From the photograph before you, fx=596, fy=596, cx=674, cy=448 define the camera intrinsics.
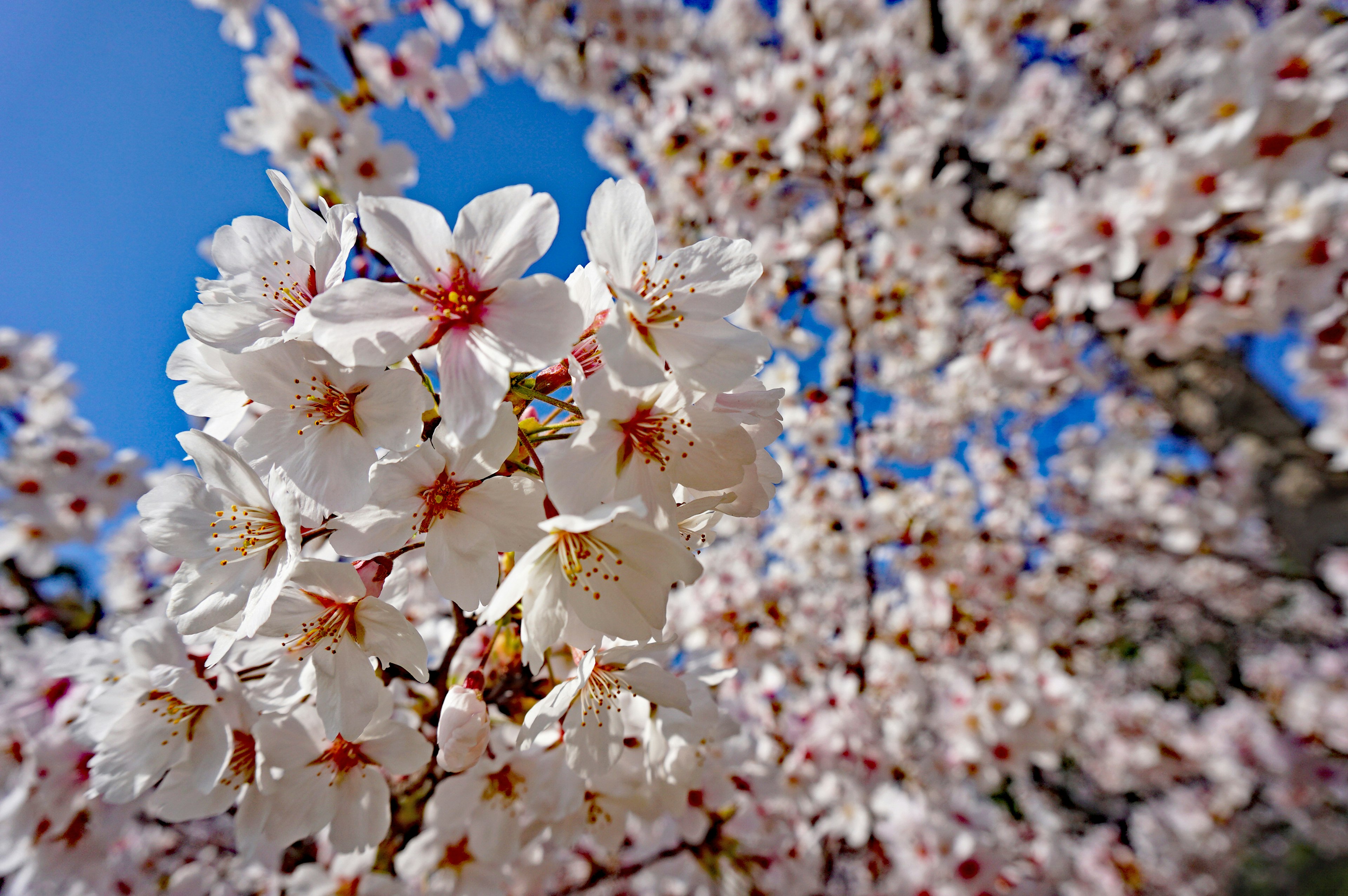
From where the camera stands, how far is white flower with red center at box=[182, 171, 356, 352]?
2.44 feet

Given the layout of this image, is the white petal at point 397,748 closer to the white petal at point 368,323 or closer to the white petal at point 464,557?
the white petal at point 464,557

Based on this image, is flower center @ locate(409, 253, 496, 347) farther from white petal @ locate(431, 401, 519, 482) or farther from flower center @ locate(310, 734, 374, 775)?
flower center @ locate(310, 734, 374, 775)

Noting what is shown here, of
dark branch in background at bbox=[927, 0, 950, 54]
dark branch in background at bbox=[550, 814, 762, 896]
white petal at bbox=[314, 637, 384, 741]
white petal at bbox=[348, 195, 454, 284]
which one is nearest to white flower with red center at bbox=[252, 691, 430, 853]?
white petal at bbox=[314, 637, 384, 741]

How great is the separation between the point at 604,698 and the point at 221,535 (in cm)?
62

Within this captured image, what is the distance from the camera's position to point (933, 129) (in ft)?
11.0

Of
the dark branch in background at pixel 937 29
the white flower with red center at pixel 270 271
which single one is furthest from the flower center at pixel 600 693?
the dark branch in background at pixel 937 29

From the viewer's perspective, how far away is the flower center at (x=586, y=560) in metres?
0.78

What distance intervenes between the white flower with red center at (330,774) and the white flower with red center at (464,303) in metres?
0.60

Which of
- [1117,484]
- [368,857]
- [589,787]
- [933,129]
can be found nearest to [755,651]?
[589,787]

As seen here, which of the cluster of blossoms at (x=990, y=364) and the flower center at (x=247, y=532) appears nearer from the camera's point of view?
the flower center at (x=247, y=532)

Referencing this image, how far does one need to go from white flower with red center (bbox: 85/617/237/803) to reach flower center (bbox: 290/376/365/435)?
0.52 m

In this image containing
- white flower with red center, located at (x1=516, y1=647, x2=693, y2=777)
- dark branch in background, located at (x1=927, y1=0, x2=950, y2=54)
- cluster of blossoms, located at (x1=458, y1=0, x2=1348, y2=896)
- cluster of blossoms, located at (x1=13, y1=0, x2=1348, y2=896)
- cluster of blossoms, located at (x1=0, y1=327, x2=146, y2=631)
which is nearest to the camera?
cluster of blossoms, located at (x1=13, y1=0, x2=1348, y2=896)

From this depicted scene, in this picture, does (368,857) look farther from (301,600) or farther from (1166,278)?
(1166,278)

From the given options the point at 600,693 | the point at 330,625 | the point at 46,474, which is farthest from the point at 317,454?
the point at 46,474
